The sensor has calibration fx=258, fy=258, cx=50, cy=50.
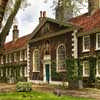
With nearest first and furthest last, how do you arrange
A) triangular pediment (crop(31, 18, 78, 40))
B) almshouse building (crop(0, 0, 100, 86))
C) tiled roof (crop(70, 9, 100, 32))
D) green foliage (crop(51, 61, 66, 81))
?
almshouse building (crop(0, 0, 100, 86)) → tiled roof (crop(70, 9, 100, 32)) → green foliage (crop(51, 61, 66, 81)) → triangular pediment (crop(31, 18, 78, 40))

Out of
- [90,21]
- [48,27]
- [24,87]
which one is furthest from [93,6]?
[24,87]

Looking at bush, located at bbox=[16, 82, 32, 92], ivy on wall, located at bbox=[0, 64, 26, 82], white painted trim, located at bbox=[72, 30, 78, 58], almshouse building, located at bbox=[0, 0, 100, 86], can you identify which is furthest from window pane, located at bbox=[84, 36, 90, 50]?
ivy on wall, located at bbox=[0, 64, 26, 82]

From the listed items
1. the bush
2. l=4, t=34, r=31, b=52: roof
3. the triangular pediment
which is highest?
the triangular pediment

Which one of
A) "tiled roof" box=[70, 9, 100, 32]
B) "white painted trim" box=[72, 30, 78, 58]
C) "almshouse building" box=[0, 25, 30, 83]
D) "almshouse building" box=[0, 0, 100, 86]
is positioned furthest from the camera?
"almshouse building" box=[0, 25, 30, 83]

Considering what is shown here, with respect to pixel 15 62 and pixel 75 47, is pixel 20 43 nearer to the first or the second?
pixel 15 62

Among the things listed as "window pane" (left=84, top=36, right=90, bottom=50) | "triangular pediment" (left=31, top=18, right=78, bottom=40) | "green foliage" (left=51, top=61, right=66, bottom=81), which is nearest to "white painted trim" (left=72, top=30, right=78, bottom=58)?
"window pane" (left=84, top=36, right=90, bottom=50)

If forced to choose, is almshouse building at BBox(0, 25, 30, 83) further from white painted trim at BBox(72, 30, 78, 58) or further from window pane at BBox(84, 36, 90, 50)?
window pane at BBox(84, 36, 90, 50)

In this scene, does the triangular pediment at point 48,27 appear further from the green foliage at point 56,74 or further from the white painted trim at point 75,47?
the green foliage at point 56,74

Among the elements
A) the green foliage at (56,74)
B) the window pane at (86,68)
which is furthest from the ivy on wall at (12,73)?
the window pane at (86,68)

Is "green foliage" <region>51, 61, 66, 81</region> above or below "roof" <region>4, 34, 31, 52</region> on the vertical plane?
below

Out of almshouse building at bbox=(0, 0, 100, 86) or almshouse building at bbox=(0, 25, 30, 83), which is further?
almshouse building at bbox=(0, 25, 30, 83)

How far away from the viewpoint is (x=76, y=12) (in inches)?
477

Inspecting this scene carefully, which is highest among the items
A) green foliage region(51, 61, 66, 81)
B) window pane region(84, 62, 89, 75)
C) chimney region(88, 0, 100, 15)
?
chimney region(88, 0, 100, 15)

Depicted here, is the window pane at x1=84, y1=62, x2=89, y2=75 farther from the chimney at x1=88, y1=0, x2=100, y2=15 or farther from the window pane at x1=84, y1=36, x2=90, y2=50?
the chimney at x1=88, y1=0, x2=100, y2=15
